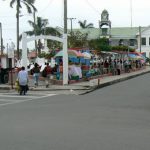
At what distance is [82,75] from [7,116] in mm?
25611

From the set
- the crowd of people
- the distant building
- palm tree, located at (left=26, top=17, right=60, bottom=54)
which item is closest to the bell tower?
the distant building

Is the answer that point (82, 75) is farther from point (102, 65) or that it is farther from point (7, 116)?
point (7, 116)

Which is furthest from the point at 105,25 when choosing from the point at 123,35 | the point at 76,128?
the point at 76,128

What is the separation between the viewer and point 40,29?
90.6m

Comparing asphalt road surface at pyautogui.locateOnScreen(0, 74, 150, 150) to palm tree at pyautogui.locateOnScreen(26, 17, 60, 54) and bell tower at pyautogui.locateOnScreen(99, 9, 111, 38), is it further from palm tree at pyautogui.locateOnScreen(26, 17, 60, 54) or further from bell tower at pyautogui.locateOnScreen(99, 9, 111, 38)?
bell tower at pyautogui.locateOnScreen(99, 9, 111, 38)

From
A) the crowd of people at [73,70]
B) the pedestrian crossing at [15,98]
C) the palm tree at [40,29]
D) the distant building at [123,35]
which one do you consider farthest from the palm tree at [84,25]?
the pedestrian crossing at [15,98]

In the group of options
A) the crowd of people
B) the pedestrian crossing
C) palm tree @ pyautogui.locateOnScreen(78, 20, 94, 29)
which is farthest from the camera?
palm tree @ pyautogui.locateOnScreen(78, 20, 94, 29)

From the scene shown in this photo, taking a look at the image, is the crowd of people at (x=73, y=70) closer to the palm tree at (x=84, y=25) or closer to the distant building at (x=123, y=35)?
the distant building at (x=123, y=35)

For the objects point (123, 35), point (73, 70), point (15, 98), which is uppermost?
point (123, 35)

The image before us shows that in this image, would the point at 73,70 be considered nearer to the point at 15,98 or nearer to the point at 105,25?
the point at 15,98

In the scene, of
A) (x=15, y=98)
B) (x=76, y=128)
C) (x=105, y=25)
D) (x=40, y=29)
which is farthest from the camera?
(x=105, y=25)

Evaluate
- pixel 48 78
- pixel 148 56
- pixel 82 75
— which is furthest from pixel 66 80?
pixel 148 56

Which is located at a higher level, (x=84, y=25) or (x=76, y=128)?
(x=84, y=25)

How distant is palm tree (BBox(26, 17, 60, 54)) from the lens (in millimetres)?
83438
